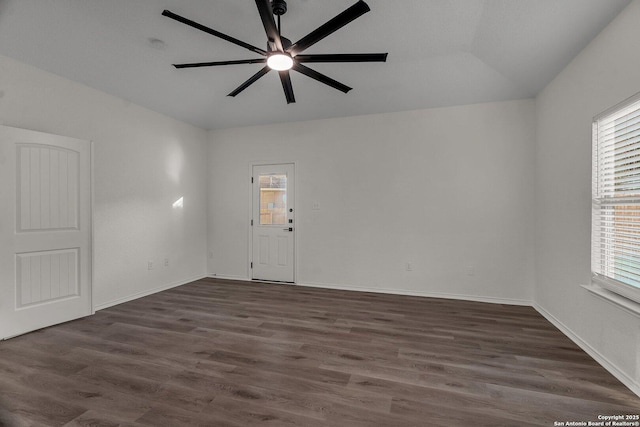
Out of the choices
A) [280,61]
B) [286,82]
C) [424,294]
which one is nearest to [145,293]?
[286,82]

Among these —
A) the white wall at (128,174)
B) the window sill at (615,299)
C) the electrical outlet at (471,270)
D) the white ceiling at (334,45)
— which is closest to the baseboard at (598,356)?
the window sill at (615,299)

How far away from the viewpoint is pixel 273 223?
17.5ft

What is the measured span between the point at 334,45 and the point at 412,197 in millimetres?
2462

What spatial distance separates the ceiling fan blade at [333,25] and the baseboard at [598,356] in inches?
125

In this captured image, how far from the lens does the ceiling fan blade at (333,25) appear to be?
1.77 meters

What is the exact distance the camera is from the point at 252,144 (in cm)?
542

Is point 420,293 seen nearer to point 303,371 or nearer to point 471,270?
point 471,270

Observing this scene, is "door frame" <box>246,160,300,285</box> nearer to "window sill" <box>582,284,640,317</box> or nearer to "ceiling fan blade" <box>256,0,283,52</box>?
"ceiling fan blade" <box>256,0,283,52</box>

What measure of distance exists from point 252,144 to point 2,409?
4.43 metres

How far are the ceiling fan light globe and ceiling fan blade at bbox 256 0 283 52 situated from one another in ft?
0.21

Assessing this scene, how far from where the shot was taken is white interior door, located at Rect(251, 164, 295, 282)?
17.1 feet

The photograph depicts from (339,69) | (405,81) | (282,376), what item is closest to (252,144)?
(339,69)

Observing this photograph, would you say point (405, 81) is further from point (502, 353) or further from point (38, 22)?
point (38, 22)

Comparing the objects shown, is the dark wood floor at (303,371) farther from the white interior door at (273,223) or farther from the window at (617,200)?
the white interior door at (273,223)
